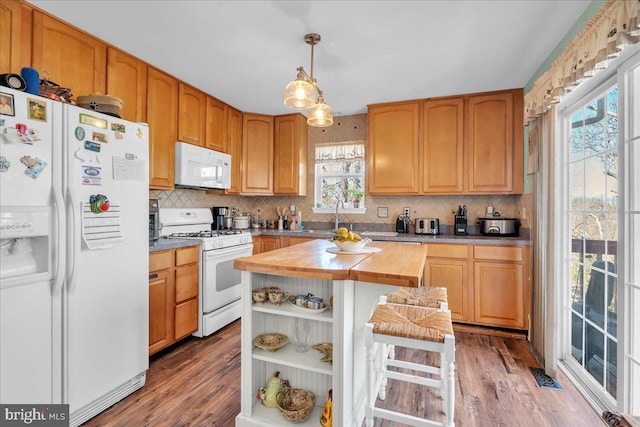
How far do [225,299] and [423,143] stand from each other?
2.67 metres

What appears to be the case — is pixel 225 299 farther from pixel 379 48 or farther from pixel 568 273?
pixel 568 273

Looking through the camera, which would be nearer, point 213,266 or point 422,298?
point 422,298

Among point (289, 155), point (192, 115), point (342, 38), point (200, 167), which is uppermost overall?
point (342, 38)

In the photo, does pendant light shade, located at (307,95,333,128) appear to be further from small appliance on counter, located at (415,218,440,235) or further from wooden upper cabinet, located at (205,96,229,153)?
small appliance on counter, located at (415,218,440,235)

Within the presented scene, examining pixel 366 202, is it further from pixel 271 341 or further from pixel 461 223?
pixel 271 341

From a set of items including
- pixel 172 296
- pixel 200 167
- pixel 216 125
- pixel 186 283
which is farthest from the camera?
pixel 216 125

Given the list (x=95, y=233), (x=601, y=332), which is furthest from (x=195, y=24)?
(x=601, y=332)

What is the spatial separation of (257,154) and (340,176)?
1138 millimetres

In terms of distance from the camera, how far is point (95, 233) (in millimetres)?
1703

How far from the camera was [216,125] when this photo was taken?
11.4 ft

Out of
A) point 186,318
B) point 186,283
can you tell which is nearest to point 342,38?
point 186,283

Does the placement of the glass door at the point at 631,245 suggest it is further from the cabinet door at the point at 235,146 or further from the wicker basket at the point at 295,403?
the cabinet door at the point at 235,146

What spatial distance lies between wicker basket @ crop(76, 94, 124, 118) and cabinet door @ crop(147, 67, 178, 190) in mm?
761

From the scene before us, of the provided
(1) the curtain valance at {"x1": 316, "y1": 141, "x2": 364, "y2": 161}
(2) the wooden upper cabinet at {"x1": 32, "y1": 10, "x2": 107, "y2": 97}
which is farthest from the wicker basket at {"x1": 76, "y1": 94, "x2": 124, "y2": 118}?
(1) the curtain valance at {"x1": 316, "y1": 141, "x2": 364, "y2": 161}
